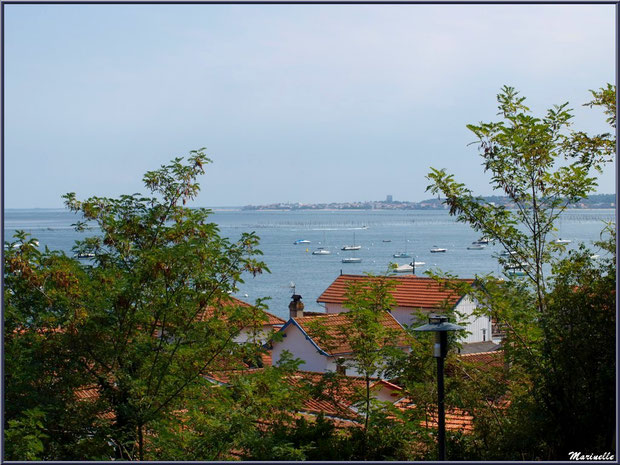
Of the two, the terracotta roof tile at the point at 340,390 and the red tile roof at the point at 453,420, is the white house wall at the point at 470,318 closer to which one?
the red tile roof at the point at 453,420

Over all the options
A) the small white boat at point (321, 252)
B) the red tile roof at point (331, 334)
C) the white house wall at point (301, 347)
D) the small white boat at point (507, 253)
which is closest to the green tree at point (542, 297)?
the small white boat at point (507, 253)

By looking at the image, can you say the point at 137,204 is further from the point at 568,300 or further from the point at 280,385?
the point at 568,300

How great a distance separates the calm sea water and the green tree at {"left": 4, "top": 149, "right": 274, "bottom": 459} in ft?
4.33

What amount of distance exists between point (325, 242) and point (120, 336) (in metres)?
108

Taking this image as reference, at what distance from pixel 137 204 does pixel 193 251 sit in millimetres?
1283

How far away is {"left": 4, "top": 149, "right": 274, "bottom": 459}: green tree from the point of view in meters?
5.24

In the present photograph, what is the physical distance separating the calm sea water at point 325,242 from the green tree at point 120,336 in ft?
4.33

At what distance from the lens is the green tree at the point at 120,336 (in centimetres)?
524

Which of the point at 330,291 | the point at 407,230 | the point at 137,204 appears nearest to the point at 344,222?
the point at 407,230

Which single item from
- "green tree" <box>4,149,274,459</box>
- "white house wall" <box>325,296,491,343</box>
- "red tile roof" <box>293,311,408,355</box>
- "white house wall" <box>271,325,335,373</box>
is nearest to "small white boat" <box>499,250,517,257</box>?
"red tile roof" <box>293,311,408,355</box>

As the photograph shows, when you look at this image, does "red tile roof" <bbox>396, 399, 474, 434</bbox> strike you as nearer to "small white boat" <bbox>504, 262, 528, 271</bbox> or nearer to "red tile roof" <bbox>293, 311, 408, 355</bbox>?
"red tile roof" <bbox>293, 311, 408, 355</bbox>

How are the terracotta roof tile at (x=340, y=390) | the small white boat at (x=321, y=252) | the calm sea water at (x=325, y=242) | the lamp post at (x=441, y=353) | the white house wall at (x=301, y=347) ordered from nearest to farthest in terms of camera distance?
1. the lamp post at (x=441, y=353)
2. the terracotta roof tile at (x=340, y=390)
3. the white house wall at (x=301, y=347)
4. the calm sea water at (x=325, y=242)
5. the small white boat at (x=321, y=252)

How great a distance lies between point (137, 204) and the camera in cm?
638

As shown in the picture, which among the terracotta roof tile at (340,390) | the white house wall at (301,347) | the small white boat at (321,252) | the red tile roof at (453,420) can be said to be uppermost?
the terracotta roof tile at (340,390)
